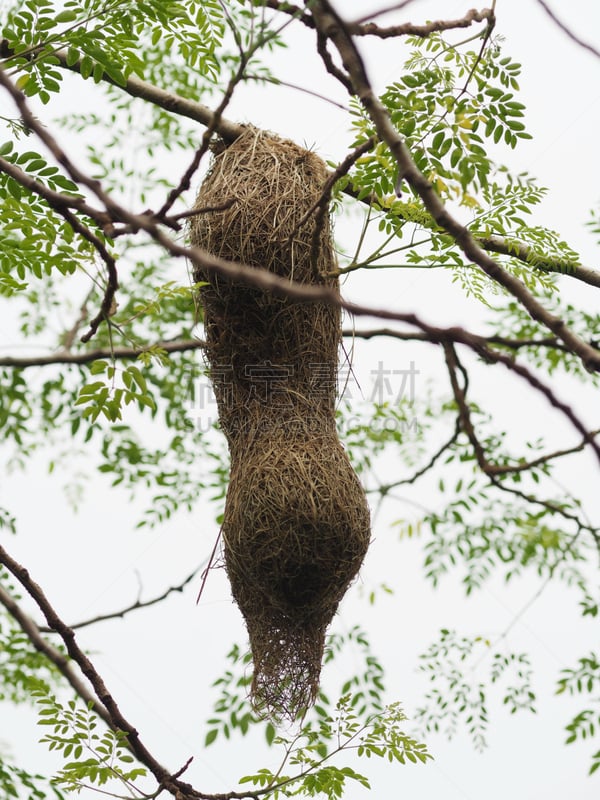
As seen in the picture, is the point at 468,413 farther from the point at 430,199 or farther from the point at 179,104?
the point at 179,104

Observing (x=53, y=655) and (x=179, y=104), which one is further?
(x=179, y=104)

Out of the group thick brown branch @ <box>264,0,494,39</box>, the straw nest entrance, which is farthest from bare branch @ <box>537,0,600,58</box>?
the straw nest entrance

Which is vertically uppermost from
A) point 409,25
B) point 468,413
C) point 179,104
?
point 179,104

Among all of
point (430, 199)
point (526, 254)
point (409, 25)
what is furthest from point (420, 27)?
point (526, 254)

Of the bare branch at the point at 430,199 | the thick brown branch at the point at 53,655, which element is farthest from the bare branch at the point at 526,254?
the thick brown branch at the point at 53,655

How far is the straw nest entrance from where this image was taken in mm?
1930

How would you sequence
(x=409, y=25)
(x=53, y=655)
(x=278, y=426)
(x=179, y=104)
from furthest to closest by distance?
(x=179, y=104) < (x=278, y=426) < (x=409, y=25) < (x=53, y=655)

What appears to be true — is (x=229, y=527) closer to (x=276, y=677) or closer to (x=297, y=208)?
(x=276, y=677)

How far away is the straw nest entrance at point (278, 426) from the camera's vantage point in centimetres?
193

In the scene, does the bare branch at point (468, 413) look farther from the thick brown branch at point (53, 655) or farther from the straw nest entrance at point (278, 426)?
the straw nest entrance at point (278, 426)

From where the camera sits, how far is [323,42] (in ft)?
4.50

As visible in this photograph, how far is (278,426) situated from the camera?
198 cm

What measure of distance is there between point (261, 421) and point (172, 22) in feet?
2.69

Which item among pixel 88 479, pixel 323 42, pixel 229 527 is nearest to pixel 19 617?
pixel 323 42
